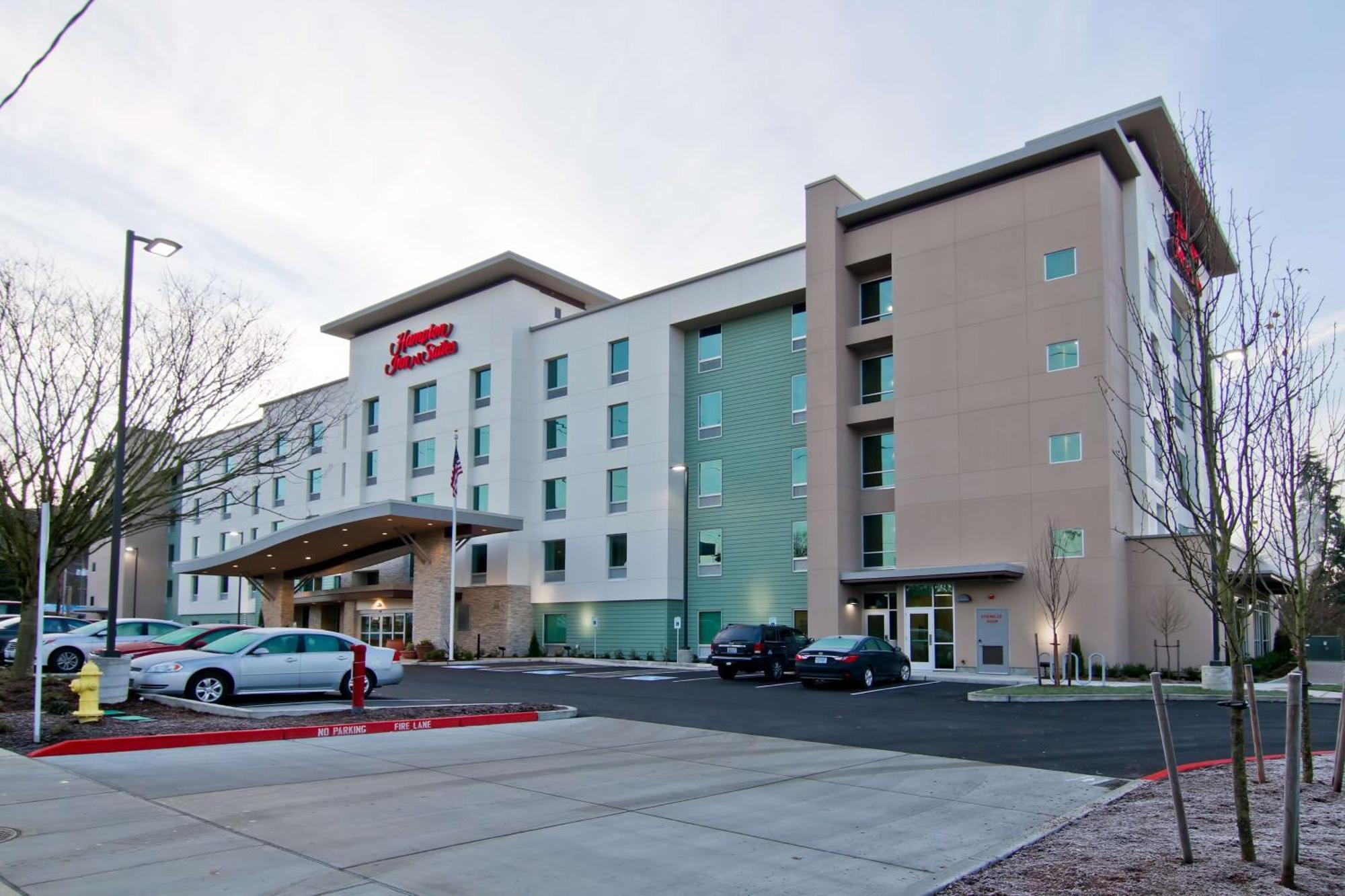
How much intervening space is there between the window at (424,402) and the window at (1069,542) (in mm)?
30740

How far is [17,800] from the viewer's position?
9.25 m

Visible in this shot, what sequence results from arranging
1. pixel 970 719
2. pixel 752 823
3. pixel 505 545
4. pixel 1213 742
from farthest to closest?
pixel 505 545
pixel 970 719
pixel 1213 742
pixel 752 823

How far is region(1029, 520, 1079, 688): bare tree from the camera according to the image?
28.9m

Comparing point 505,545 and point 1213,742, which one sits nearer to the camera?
point 1213,742

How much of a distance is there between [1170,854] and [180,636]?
946 inches

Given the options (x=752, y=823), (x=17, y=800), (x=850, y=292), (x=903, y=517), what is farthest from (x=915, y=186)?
(x=17, y=800)

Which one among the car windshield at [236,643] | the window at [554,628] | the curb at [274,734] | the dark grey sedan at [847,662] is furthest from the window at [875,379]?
the car windshield at [236,643]

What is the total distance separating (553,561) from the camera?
4566 centimetres

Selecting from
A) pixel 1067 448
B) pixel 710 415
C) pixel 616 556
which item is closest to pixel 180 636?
pixel 616 556

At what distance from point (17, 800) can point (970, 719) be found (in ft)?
48.3

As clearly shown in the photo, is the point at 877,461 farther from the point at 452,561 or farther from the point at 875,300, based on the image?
the point at 452,561

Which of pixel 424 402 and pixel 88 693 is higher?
pixel 424 402

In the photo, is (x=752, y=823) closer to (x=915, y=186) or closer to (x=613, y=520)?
(x=915, y=186)

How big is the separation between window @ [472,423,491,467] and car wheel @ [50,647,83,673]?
23558 mm
